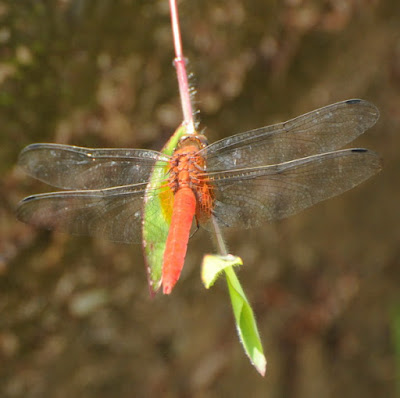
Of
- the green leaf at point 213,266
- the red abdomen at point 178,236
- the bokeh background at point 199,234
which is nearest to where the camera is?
the green leaf at point 213,266

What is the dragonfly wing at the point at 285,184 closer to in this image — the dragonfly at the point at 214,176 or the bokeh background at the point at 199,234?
the dragonfly at the point at 214,176

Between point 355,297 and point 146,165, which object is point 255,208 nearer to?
point 146,165

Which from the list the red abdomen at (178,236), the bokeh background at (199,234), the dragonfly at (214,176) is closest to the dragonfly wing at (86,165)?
the dragonfly at (214,176)

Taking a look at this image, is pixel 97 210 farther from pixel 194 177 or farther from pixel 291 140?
pixel 291 140

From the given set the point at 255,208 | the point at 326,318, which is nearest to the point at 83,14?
the point at 255,208

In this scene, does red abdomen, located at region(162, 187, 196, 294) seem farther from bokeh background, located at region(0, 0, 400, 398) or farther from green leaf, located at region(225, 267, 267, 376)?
bokeh background, located at region(0, 0, 400, 398)
